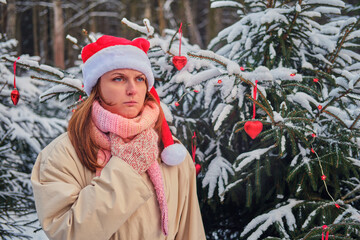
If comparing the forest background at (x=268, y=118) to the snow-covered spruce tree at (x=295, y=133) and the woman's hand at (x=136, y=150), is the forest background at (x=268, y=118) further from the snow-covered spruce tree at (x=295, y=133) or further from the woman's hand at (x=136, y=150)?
the woman's hand at (x=136, y=150)

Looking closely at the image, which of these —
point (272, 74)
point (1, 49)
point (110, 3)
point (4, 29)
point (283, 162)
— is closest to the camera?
point (272, 74)

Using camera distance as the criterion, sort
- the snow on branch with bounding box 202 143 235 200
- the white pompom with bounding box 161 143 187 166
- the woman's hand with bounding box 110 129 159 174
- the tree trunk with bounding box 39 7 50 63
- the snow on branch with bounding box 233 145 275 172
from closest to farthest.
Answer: the woman's hand with bounding box 110 129 159 174 → the white pompom with bounding box 161 143 187 166 → the snow on branch with bounding box 233 145 275 172 → the snow on branch with bounding box 202 143 235 200 → the tree trunk with bounding box 39 7 50 63

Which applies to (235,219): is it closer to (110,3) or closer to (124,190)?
(124,190)

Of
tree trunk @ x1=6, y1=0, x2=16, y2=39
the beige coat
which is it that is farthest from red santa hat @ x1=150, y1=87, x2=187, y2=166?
tree trunk @ x1=6, y1=0, x2=16, y2=39

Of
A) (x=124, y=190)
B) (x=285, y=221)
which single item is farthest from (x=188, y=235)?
(x=285, y=221)

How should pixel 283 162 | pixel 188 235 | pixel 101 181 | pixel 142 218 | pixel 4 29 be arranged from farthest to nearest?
1. pixel 4 29
2. pixel 283 162
3. pixel 188 235
4. pixel 142 218
5. pixel 101 181

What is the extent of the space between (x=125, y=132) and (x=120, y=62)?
0.38 meters

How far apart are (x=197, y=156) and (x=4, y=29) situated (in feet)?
15.5

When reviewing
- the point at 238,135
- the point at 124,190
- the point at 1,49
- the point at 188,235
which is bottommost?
the point at 188,235

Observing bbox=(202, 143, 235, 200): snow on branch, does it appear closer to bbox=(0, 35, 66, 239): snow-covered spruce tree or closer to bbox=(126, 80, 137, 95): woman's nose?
bbox=(126, 80, 137, 95): woman's nose

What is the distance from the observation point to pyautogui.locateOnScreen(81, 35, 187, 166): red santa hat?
70.9 inches

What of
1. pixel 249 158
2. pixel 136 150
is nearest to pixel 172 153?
pixel 136 150

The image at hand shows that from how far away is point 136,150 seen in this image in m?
1.70

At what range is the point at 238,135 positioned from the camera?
9.95 feet
